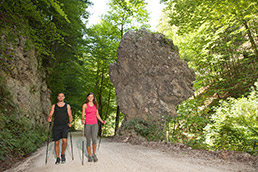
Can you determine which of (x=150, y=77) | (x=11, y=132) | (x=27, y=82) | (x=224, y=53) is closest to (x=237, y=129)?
(x=150, y=77)

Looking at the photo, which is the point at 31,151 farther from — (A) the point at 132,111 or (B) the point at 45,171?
(A) the point at 132,111

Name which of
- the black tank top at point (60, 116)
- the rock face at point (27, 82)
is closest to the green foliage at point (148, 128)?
the black tank top at point (60, 116)

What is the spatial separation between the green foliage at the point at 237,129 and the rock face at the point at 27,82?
9.43 meters

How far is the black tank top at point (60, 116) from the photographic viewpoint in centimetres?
461

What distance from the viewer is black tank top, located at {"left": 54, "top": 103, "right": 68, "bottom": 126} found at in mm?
4609

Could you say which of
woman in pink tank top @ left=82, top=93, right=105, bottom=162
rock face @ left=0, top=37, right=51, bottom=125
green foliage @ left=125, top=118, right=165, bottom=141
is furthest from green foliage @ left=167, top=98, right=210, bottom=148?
rock face @ left=0, top=37, right=51, bottom=125

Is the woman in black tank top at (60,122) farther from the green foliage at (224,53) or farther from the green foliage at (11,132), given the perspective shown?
the green foliage at (224,53)

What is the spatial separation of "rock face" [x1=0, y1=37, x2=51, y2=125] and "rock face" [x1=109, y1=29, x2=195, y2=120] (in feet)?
18.5

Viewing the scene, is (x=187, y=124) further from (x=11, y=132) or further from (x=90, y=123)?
(x=11, y=132)

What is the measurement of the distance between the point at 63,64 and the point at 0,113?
9.34m

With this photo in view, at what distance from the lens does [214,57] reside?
1209 centimetres

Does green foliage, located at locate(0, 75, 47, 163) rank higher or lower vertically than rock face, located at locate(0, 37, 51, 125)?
lower

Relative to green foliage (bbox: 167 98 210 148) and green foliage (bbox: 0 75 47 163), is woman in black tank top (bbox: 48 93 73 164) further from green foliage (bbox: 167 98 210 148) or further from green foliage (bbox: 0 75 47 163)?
green foliage (bbox: 167 98 210 148)

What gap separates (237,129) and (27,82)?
11.6m
